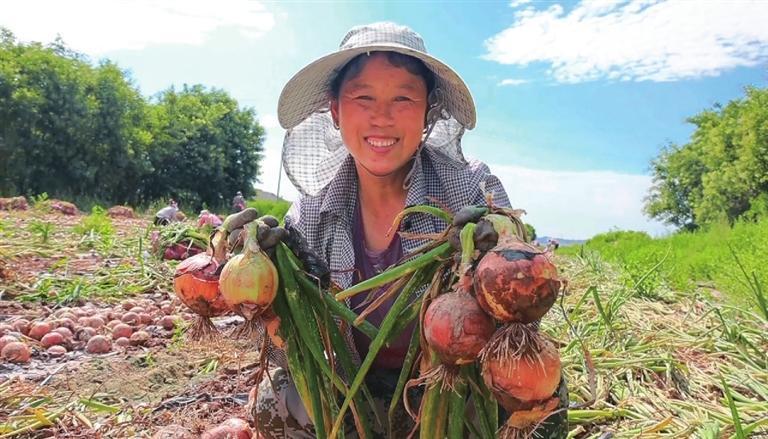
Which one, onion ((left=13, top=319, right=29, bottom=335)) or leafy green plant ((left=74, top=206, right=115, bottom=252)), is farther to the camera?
leafy green plant ((left=74, top=206, right=115, bottom=252))

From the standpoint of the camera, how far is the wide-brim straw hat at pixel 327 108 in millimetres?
1658

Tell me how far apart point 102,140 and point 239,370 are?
19.0m

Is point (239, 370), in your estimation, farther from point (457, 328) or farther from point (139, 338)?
point (139, 338)

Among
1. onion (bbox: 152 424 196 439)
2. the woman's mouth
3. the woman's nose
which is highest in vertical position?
the woman's nose

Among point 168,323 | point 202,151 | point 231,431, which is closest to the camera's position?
point 231,431

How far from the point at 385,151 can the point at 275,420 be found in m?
0.84

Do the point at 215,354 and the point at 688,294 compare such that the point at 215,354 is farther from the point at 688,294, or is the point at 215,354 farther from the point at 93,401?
the point at 688,294

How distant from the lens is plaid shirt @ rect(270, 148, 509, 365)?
1.69m

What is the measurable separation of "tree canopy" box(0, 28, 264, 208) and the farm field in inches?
568

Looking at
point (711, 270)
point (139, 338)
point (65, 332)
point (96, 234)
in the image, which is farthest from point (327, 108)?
point (96, 234)

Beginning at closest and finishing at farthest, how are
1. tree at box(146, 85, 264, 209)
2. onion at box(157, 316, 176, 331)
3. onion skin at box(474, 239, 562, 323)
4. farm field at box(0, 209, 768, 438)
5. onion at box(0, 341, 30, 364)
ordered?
1. onion skin at box(474, 239, 562, 323)
2. farm field at box(0, 209, 768, 438)
3. onion at box(0, 341, 30, 364)
4. onion at box(157, 316, 176, 331)
5. tree at box(146, 85, 264, 209)

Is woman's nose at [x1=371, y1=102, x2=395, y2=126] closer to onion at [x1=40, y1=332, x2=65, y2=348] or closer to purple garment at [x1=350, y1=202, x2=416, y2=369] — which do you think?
purple garment at [x1=350, y1=202, x2=416, y2=369]

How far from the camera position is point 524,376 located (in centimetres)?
98

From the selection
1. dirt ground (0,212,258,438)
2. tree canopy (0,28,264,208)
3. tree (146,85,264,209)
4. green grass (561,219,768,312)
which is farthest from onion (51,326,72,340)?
tree (146,85,264,209)
